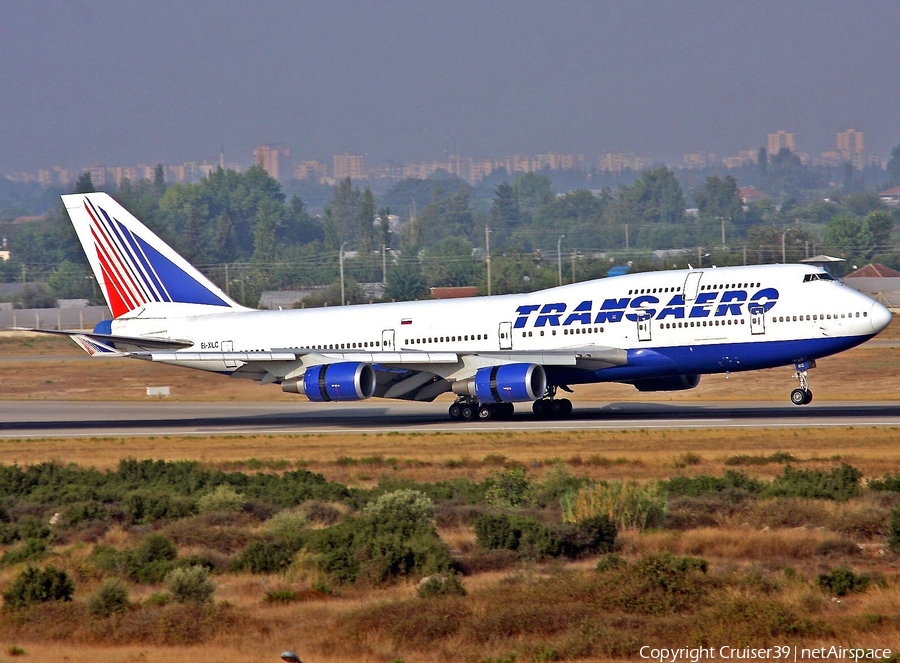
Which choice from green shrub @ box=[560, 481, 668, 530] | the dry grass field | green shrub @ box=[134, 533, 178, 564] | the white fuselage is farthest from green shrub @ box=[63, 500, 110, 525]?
the white fuselage

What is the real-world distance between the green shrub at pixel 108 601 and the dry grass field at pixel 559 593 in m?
0.18

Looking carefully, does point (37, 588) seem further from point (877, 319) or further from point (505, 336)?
point (877, 319)

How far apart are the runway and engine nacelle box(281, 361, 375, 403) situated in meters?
1.28

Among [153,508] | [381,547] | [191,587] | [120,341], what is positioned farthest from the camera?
[120,341]

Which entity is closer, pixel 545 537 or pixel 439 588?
pixel 439 588

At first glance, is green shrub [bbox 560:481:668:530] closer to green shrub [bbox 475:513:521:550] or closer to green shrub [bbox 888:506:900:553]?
green shrub [bbox 475:513:521:550]

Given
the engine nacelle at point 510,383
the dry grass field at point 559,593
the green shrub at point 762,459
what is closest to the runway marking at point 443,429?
the engine nacelle at point 510,383

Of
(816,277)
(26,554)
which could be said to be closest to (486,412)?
(816,277)

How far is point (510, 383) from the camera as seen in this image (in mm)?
39375

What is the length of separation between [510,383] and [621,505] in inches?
657

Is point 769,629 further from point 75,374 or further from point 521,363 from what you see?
point 75,374

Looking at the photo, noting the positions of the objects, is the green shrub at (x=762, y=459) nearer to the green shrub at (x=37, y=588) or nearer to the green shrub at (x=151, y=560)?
the green shrub at (x=151, y=560)

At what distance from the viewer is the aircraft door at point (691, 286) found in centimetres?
3981

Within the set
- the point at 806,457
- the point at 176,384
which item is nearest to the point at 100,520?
the point at 806,457
